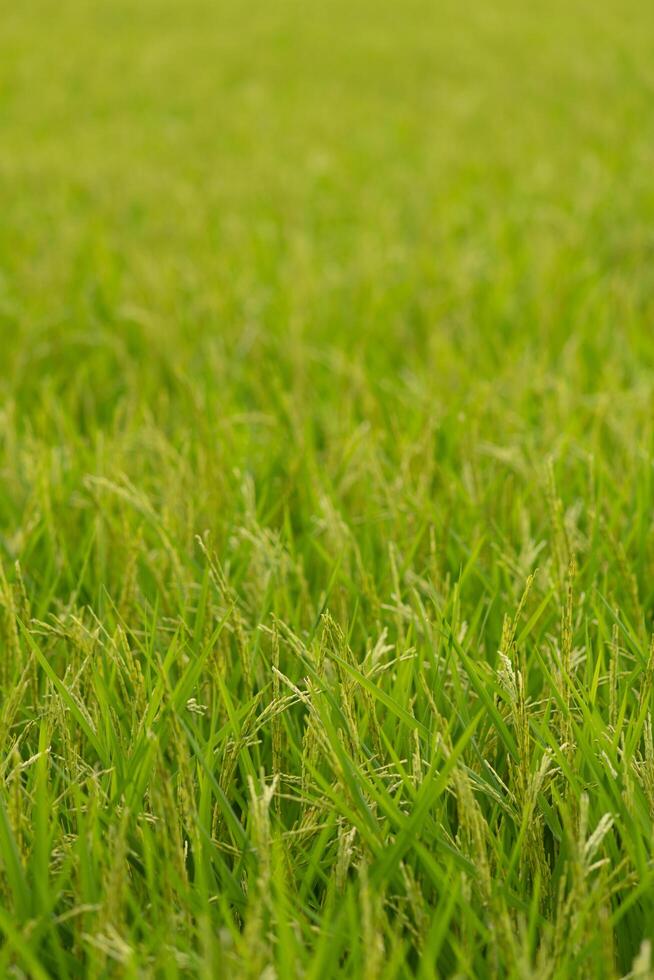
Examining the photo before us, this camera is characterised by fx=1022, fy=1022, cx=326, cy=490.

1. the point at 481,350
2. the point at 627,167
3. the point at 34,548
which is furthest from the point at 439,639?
the point at 627,167

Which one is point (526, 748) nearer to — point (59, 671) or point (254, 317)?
point (59, 671)

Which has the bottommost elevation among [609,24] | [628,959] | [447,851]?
[628,959]

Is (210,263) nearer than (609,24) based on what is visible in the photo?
Yes

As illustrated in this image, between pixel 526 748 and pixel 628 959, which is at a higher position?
pixel 526 748

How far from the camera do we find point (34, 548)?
5.74 feet

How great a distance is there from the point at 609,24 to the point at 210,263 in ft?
29.3

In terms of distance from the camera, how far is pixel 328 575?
5.34 ft

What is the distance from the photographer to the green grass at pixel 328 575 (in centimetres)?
98

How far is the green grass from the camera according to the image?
3.21 ft

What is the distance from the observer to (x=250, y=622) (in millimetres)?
1498

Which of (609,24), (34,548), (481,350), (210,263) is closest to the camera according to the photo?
(34,548)

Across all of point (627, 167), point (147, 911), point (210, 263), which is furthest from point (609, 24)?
point (147, 911)

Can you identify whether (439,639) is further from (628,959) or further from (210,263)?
(210,263)

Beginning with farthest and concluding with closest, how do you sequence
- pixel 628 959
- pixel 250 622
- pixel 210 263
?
pixel 210 263 → pixel 250 622 → pixel 628 959
